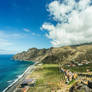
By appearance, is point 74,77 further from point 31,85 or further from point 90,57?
point 90,57

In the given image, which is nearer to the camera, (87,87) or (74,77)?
(87,87)

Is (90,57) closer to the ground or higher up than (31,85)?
higher up

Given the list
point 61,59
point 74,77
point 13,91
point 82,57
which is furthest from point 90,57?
point 13,91

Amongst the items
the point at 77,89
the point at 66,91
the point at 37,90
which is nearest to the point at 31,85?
the point at 37,90

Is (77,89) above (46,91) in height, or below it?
above

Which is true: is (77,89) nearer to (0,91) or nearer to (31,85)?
(31,85)

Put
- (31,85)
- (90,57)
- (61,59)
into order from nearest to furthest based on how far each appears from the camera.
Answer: (31,85), (90,57), (61,59)

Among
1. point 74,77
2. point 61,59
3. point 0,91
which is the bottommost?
point 0,91

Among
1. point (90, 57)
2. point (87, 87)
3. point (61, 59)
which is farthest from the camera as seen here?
point (61, 59)

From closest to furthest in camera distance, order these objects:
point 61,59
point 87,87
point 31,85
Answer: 1. point 87,87
2. point 31,85
3. point 61,59
